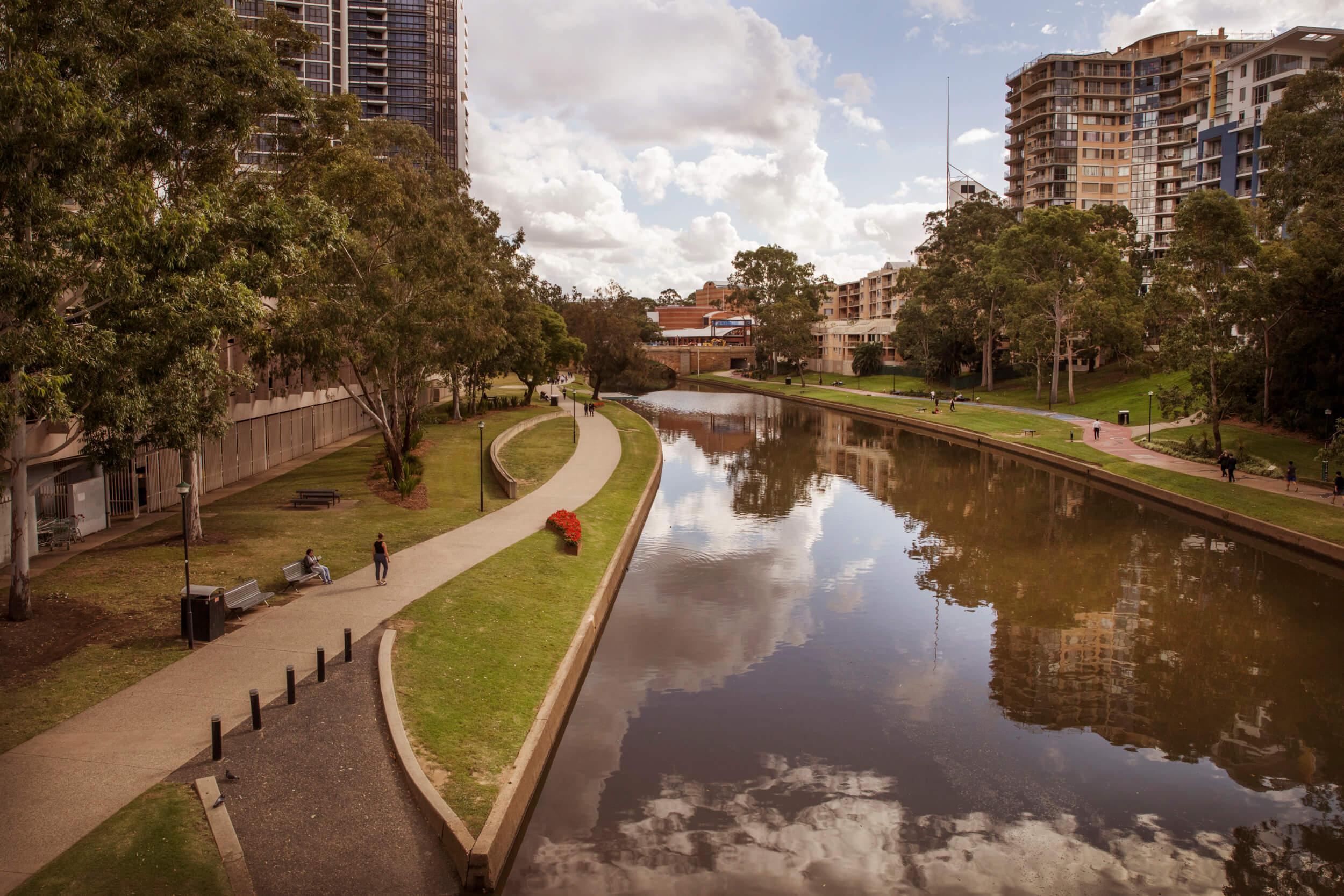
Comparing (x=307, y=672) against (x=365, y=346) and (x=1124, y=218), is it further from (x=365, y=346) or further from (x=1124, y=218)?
(x=1124, y=218)

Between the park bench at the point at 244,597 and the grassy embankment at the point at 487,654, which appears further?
the park bench at the point at 244,597

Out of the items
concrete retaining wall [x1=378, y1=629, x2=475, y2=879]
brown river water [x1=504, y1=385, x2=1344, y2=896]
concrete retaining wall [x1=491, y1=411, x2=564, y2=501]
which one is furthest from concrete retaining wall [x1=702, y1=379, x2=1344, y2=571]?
concrete retaining wall [x1=378, y1=629, x2=475, y2=879]

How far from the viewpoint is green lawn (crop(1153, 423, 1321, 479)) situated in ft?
125

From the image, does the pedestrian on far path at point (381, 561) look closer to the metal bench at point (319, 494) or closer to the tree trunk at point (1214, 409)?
the metal bench at point (319, 494)

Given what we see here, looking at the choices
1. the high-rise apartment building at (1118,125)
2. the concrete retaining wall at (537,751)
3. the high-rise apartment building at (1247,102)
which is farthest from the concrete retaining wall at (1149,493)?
the high-rise apartment building at (1118,125)

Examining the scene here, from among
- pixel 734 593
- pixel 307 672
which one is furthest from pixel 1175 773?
pixel 307 672

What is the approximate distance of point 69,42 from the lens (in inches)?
584

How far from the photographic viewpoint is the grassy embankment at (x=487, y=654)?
1256 centimetres

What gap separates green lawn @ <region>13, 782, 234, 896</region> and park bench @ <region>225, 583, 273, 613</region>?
21.8ft

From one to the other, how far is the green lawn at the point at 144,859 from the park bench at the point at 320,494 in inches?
743

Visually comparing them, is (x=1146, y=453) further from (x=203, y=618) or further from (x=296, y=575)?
(x=203, y=618)

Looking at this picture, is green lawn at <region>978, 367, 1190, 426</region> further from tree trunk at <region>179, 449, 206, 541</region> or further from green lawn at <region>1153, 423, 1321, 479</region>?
tree trunk at <region>179, 449, 206, 541</region>

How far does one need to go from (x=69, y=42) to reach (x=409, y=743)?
42.8 ft

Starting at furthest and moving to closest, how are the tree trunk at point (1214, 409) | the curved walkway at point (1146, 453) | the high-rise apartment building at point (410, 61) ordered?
1. the high-rise apartment building at point (410, 61)
2. the tree trunk at point (1214, 409)
3. the curved walkway at point (1146, 453)
